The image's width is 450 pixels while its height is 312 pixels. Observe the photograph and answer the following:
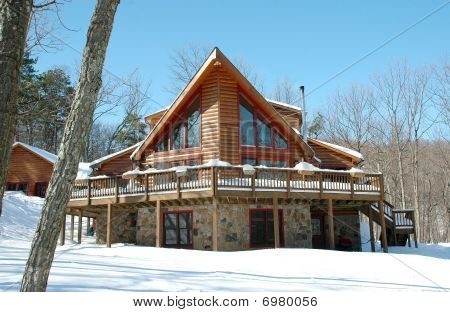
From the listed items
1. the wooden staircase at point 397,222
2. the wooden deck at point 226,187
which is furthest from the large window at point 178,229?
the wooden staircase at point 397,222

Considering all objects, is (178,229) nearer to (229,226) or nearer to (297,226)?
(229,226)

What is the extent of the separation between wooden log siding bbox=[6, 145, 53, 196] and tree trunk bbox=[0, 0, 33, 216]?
106 ft

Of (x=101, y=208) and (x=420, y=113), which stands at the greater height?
(x=420, y=113)

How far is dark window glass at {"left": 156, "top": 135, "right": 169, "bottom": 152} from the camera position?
20.5 metres

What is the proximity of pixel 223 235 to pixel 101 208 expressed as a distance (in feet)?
23.6

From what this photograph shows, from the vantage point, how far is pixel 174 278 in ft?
28.9

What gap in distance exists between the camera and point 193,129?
19859 millimetres

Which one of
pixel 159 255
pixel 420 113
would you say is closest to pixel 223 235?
pixel 159 255

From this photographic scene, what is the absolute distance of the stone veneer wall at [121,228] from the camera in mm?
20562

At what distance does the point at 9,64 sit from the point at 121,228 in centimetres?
1725

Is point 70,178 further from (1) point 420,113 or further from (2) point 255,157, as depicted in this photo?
(1) point 420,113

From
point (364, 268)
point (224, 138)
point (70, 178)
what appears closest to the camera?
point (70, 178)

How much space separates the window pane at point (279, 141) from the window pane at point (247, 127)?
1.43 metres

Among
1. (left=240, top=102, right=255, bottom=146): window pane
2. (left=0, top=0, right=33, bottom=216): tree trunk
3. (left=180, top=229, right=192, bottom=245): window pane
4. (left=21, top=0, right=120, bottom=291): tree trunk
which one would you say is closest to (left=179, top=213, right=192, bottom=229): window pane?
(left=180, top=229, right=192, bottom=245): window pane
